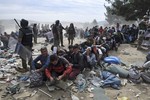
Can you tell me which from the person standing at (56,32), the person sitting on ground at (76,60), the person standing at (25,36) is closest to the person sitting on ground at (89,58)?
the person sitting on ground at (76,60)

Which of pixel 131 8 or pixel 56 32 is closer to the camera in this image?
pixel 56 32

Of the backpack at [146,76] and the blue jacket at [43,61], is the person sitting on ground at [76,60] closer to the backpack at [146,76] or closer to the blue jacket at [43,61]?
the blue jacket at [43,61]

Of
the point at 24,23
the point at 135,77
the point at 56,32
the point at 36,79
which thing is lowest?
the point at 135,77

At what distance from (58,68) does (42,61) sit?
614mm

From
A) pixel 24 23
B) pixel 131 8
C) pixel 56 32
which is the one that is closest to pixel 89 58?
pixel 24 23

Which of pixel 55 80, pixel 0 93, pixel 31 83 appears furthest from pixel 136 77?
pixel 0 93

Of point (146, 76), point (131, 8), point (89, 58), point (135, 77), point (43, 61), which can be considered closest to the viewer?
point (43, 61)

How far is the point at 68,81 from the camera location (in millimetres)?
7789

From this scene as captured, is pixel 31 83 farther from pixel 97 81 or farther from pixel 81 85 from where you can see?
pixel 97 81

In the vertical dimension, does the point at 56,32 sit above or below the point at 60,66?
above

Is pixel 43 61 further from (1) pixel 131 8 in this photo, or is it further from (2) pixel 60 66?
(1) pixel 131 8

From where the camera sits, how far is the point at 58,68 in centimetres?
730

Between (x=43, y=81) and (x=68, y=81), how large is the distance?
78 centimetres

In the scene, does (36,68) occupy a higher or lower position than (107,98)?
higher
